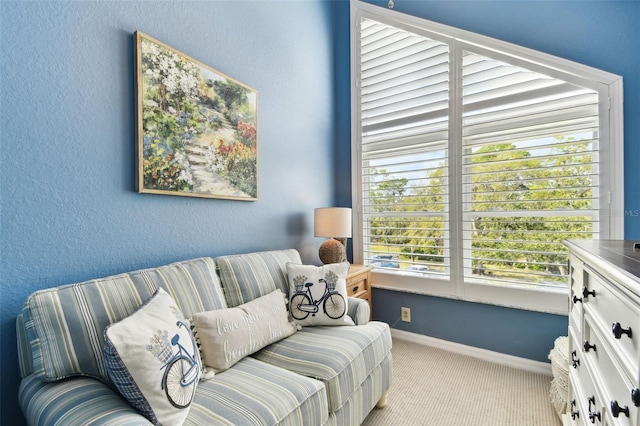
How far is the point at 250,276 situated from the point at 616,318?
4.97ft

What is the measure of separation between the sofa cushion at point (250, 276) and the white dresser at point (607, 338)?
142 cm

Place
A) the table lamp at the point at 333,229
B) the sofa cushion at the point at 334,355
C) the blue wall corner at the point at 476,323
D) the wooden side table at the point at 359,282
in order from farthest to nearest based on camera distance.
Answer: the table lamp at the point at 333,229
the wooden side table at the point at 359,282
the blue wall corner at the point at 476,323
the sofa cushion at the point at 334,355

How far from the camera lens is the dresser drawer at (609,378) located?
70cm

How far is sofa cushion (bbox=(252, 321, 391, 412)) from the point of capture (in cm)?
135

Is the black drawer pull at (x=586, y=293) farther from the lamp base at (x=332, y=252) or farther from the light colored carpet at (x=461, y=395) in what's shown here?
the lamp base at (x=332, y=252)

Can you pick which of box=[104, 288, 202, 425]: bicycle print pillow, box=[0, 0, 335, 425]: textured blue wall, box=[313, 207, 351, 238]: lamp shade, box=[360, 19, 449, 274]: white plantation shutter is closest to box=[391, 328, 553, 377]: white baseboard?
box=[360, 19, 449, 274]: white plantation shutter

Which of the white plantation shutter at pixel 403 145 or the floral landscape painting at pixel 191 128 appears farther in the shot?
the white plantation shutter at pixel 403 145

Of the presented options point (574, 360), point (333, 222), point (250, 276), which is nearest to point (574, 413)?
Answer: point (574, 360)

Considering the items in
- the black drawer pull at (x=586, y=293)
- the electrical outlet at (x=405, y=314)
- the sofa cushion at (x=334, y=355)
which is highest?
the black drawer pull at (x=586, y=293)

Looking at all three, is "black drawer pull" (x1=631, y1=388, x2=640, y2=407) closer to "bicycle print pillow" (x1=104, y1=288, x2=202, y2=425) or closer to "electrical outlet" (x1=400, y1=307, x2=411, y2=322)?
"bicycle print pillow" (x1=104, y1=288, x2=202, y2=425)

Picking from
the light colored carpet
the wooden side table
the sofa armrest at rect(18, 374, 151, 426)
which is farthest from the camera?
the wooden side table

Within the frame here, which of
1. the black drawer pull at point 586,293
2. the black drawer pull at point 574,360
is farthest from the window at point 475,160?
the black drawer pull at point 586,293

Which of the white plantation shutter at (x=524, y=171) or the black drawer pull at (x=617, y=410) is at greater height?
the white plantation shutter at (x=524, y=171)

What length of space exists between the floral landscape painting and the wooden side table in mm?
993
